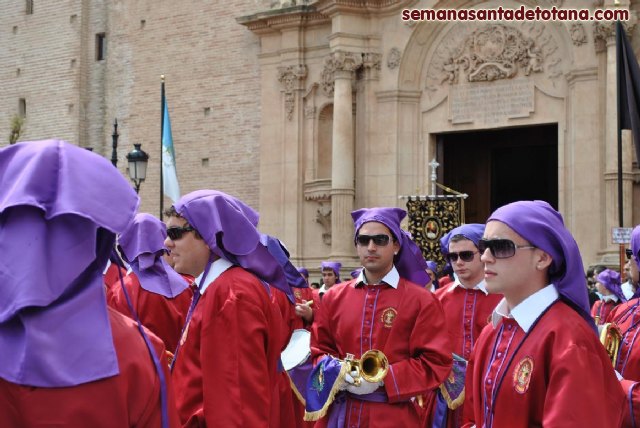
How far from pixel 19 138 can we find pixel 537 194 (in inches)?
583

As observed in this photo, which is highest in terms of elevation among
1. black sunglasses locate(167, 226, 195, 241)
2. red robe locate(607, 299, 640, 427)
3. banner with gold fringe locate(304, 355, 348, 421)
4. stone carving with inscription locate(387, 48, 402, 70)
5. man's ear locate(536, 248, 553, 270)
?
stone carving with inscription locate(387, 48, 402, 70)

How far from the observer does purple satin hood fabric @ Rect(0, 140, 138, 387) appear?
2.95 metres

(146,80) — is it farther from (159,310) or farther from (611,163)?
(159,310)

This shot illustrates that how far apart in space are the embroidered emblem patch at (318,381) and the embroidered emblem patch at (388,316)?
504mm

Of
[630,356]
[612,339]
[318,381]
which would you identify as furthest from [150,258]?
[630,356]

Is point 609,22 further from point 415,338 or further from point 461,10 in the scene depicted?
point 415,338

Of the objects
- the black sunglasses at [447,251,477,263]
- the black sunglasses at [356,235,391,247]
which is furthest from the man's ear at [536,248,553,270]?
the black sunglasses at [447,251,477,263]

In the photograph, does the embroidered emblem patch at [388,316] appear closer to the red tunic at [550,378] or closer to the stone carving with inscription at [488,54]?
the red tunic at [550,378]

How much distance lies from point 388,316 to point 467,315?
2177 mm

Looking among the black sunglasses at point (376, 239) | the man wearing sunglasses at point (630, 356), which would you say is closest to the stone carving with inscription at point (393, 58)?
the black sunglasses at point (376, 239)

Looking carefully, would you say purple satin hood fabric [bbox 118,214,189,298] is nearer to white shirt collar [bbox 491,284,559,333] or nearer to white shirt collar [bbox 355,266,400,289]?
white shirt collar [bbox 355,266,400,289]

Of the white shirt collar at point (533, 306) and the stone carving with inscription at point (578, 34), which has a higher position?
the stone carving with inscription at point (578, 34)

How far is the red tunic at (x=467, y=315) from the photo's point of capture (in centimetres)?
873

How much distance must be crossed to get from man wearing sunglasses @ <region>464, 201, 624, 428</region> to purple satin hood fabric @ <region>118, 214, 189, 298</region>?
305 cm
